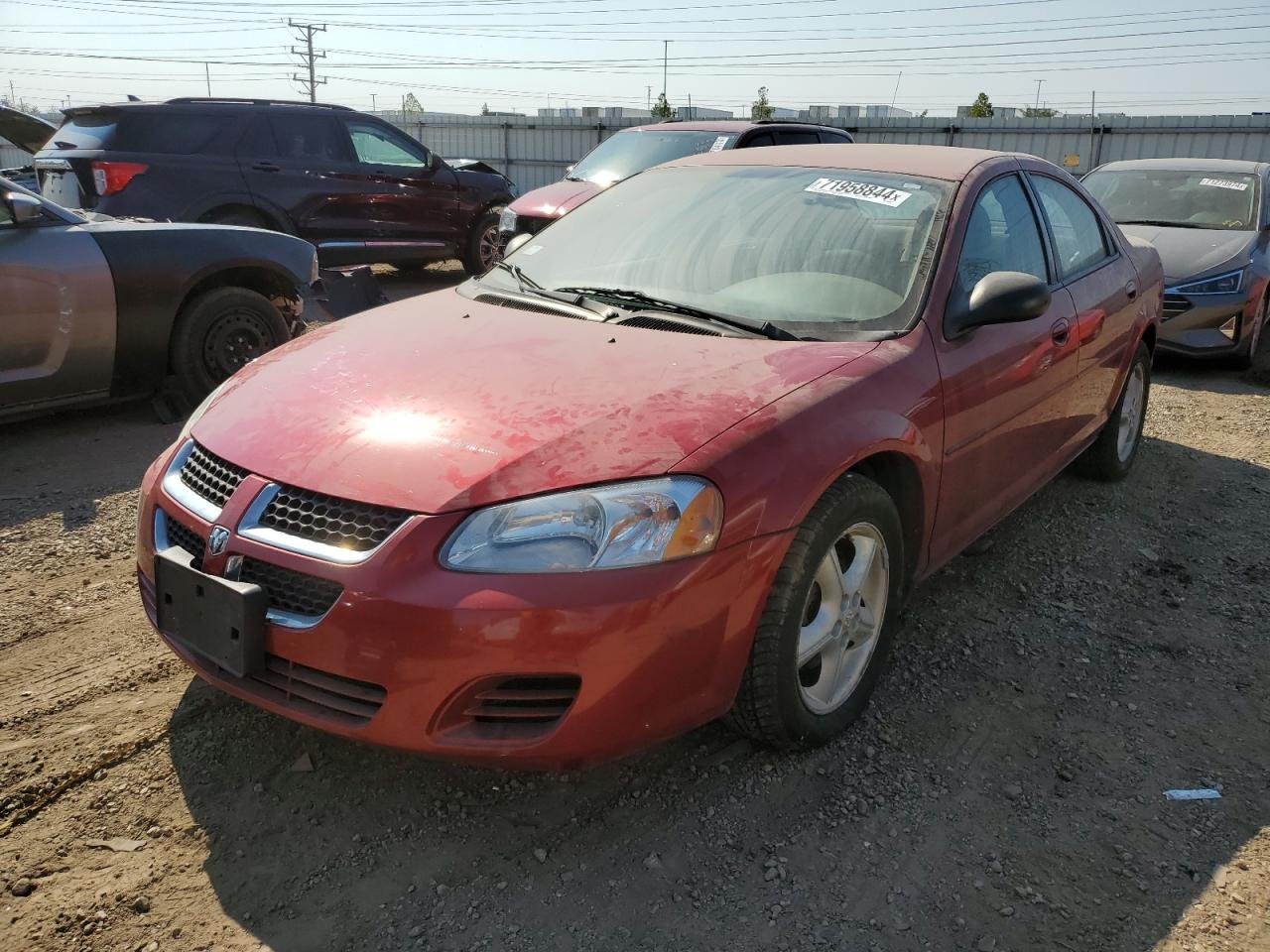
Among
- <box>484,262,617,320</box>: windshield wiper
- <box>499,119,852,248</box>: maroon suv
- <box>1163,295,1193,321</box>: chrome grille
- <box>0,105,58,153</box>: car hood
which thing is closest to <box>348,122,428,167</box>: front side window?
<box>499,119,852,248</box>: maroon suv

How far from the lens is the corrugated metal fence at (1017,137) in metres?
19.0

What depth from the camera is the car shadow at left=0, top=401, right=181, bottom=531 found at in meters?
4.35

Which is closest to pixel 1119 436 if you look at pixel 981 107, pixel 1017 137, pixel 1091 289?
pixel 1091 289

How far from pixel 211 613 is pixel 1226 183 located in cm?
926

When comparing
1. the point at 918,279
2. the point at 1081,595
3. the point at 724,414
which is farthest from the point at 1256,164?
the point at 724,414

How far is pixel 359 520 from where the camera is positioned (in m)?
2.20

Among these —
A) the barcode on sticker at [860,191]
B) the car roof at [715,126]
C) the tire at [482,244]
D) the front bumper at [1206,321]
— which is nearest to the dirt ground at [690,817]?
the barcode on sticker at [860,191]

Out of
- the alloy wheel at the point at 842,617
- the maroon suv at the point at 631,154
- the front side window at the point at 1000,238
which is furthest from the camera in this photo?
the maroon suv at the point at 631,154

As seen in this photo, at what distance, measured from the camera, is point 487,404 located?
2.48 m

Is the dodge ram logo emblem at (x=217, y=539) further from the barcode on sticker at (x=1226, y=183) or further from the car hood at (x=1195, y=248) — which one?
the barcode on sticker at (x=1226, y=183)

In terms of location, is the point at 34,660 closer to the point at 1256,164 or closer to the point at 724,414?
the point at 724,414

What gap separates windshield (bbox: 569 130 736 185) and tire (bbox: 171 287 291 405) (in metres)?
4.51

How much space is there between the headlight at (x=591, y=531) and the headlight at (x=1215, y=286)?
6803mm

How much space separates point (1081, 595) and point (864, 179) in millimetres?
1785
